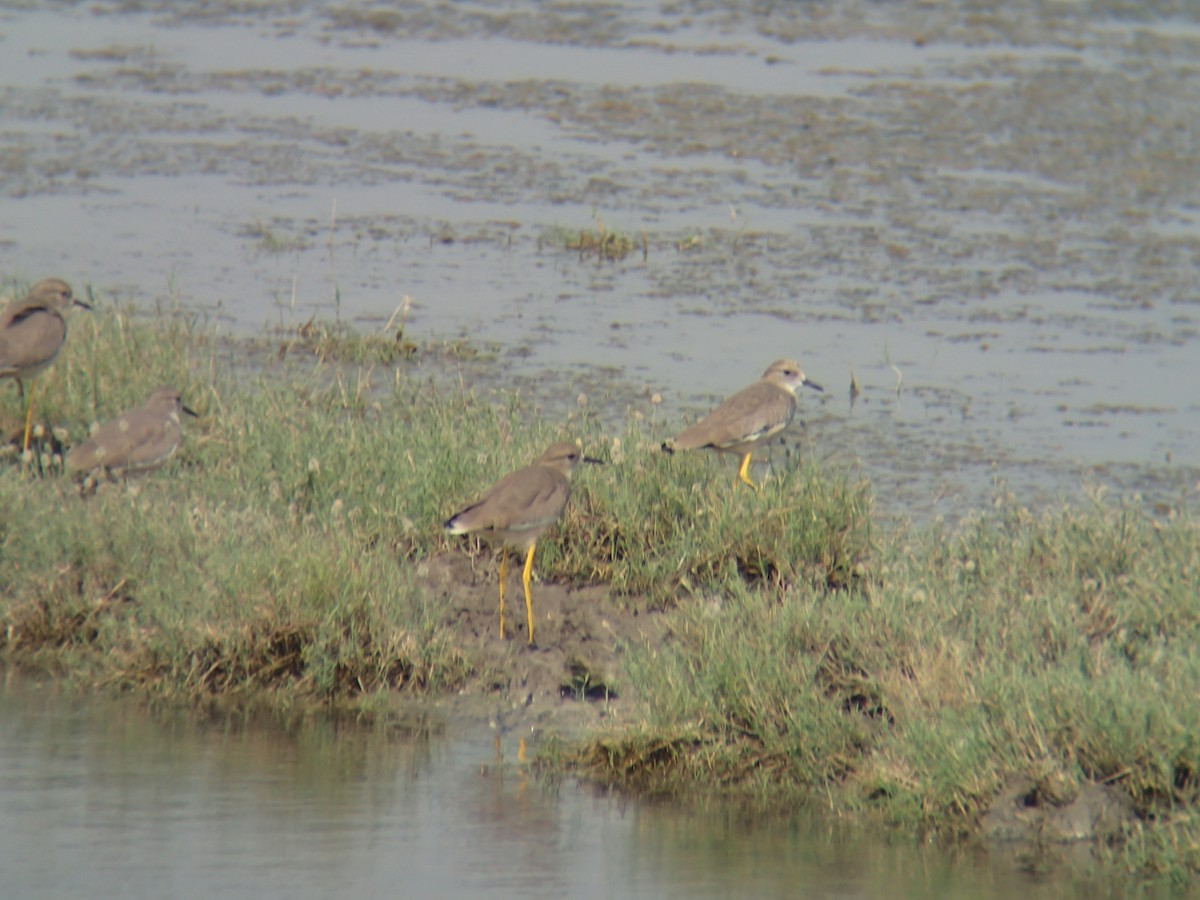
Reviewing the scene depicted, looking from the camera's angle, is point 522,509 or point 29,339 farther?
point 29,339

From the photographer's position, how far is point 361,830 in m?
5.80

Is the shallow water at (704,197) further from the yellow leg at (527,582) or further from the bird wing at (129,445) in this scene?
the bird wing at (129,445)

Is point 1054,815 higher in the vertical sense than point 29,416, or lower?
lower

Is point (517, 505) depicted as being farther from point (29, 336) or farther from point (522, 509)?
point (29, 336)

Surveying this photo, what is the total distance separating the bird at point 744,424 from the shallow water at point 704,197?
622 millimetres

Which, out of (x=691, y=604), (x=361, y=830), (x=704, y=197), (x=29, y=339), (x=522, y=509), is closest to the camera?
(x=361, y=830)

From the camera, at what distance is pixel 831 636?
259 inches

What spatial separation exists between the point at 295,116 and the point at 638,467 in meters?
9.61

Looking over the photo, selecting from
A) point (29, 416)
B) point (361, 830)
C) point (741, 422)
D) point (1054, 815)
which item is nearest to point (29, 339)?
point (29, 416)

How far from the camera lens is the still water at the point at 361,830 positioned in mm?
5453

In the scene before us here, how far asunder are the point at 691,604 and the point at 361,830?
1669mm

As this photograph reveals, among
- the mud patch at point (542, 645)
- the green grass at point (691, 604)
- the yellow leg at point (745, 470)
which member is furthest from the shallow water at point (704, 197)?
the mud patch at point (542, 645)

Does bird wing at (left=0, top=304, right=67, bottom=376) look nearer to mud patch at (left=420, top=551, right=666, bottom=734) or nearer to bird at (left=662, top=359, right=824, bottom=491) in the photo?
mud patch at (left=420, top=551, right=666, bottom=734)

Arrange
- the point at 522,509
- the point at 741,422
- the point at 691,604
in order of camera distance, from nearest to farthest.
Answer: the point at 691,604
the point at 522,509
the point at 741,422
